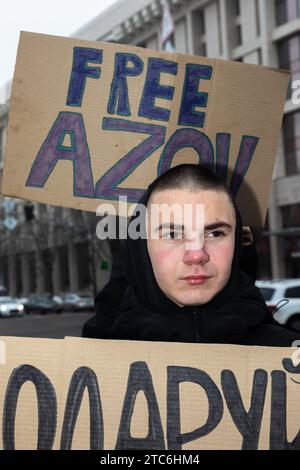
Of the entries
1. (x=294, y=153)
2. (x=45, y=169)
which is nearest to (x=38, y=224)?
(x=294, y=153)

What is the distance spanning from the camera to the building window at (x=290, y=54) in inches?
1254

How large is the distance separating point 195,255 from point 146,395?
0.42 meters

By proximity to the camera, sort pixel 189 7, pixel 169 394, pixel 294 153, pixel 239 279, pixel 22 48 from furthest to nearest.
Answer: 1. pixel 189 7
2. pixel 294 153
3. pixel 22 48
4. pixel 239 279
5. pixel 169 394

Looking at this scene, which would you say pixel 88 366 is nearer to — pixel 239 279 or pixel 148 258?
pixel 148 258

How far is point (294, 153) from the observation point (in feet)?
107

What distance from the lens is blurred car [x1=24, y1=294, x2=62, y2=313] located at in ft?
136

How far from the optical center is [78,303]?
4125 cm

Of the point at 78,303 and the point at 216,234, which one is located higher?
the point at 78,303

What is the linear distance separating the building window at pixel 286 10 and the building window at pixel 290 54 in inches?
35.2

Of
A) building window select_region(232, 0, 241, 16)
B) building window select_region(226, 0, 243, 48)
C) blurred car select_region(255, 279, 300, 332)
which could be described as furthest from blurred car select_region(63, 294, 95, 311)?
blurred car select_region(255, 279, 300, 332)

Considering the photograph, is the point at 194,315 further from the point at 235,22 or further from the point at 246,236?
the point at 235,22

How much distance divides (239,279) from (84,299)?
39712 millimetres

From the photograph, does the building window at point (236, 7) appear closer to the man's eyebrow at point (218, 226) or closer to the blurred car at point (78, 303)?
the blurred car at point (78, 303)

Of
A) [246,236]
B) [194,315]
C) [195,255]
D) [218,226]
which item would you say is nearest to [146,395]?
[194,315]
